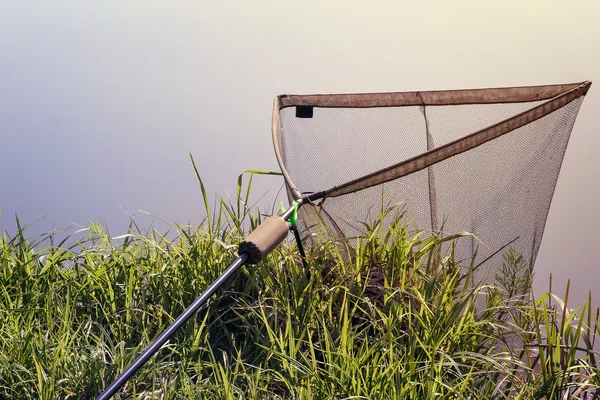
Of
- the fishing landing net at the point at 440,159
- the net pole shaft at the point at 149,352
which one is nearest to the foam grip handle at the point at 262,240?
the net pole shaft at the point at 149,352

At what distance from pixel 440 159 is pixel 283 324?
0.84 meters

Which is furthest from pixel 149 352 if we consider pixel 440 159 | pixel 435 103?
pixel 435 103

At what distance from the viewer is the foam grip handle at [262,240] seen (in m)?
1.64

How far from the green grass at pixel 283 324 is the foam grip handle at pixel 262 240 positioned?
1.35ft

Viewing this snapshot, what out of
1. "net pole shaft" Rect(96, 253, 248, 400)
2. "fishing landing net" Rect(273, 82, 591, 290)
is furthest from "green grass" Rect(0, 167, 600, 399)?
"net pole shaft" Rect(96, 253, 248, 400)

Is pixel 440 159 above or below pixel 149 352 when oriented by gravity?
above

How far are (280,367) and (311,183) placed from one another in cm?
106

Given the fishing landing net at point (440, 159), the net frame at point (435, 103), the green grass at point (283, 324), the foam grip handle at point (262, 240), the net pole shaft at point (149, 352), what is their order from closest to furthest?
the net pole shaft at point (149, 352) → the foam grip handle at point (262, 240) → the green grass at point (283, 324) → the net frame at point (435, 103) → the fishing landing net at point (440, 159)

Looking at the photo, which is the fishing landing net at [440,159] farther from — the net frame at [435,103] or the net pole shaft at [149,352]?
the net pole shaft at [149,352]

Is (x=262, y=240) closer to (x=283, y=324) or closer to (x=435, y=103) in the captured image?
(x=283, y=324)

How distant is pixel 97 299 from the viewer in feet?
8.48

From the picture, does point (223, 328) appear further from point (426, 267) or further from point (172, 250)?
point (426, 267)

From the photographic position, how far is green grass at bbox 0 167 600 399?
192 centimetres

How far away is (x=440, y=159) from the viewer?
7.40 feet
